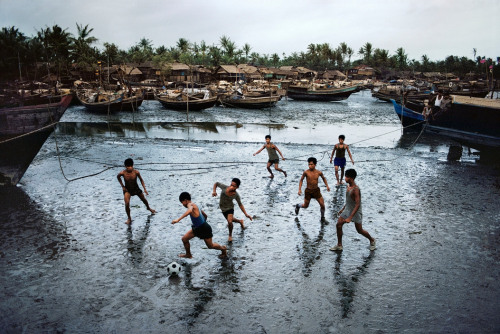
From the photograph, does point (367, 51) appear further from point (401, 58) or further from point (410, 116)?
point (410, 116)

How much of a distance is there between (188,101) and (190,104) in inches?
26.7

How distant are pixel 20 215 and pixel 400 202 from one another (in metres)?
9.53

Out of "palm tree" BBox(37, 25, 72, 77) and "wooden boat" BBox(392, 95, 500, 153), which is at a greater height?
"palm tree" BBox(37, 25, 72, 77)

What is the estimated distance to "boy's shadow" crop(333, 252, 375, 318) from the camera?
198 inches

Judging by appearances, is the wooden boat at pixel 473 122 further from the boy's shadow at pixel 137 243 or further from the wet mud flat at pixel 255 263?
the boy's shadow at pixel 137 243

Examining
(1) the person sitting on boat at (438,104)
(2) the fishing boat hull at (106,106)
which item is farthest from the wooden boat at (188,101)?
(1) the person sitting on boat at (438,104)

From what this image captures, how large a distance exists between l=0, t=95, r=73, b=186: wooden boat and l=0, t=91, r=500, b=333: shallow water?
0.60 meters

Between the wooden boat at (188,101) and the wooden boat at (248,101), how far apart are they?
2338mm

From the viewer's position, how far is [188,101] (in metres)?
31.4

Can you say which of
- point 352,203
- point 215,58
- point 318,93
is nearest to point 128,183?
point 352,203

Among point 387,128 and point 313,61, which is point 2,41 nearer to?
point 387,128

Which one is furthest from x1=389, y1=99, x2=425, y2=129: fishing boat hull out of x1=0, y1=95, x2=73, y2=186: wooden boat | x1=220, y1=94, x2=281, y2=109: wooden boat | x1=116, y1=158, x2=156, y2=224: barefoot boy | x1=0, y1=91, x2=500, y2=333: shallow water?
x1=0, y1=95, x2=73, y2=186: wooden boat

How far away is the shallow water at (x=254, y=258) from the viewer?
4.73 meters

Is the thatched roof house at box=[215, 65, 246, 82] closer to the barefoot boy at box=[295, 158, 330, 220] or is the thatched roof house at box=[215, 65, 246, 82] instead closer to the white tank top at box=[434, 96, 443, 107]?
the white tank top at box=[434, 96, 443, 107]
